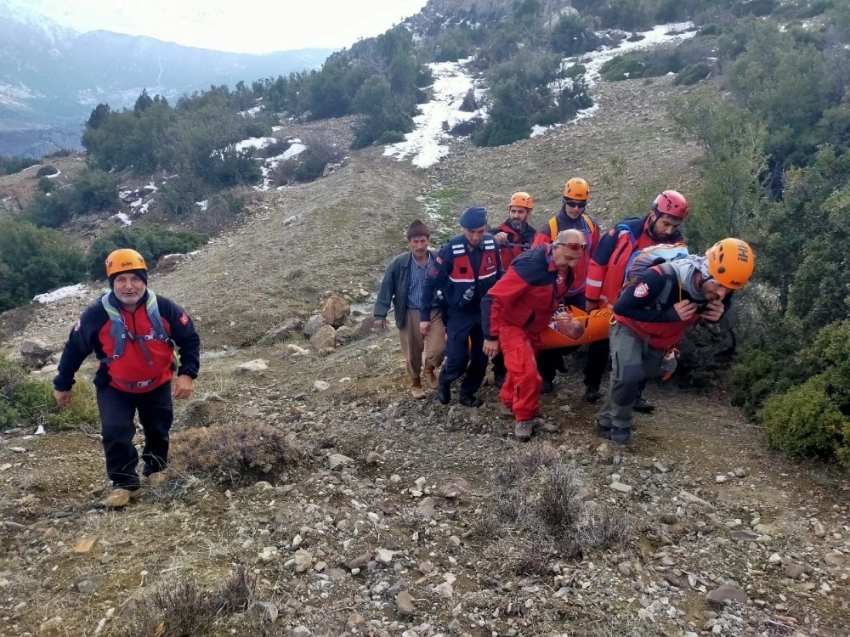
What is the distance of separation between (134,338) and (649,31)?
3744 cm

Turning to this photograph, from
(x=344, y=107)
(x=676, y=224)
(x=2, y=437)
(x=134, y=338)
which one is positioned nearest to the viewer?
(x=134, y=338)

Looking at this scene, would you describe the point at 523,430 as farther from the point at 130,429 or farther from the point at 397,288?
the point at 130,429

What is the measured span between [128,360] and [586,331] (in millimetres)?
3550

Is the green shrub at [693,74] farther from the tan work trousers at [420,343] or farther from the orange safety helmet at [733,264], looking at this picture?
the orange safety helmet at [733,264]

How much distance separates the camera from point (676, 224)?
488cm

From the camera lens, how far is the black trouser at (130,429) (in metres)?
4.38

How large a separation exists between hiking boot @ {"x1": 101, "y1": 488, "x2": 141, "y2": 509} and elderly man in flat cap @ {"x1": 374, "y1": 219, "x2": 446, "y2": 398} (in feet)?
9.08

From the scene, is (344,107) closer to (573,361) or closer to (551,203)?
(551,203)

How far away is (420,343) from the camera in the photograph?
6.37 m

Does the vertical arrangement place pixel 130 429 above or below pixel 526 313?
below

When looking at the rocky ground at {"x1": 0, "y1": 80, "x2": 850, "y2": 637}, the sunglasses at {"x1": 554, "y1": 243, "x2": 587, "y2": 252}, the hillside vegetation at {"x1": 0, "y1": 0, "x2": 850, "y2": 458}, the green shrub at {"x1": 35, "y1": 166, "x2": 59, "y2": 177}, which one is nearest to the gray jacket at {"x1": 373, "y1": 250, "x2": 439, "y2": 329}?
the rocky ground at {"x1": 0, "y1": 80, "x2": 850, "y2": 637}

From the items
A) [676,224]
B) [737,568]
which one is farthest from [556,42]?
[737,568]

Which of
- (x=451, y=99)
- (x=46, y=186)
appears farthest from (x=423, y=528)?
(x=46, y=186)

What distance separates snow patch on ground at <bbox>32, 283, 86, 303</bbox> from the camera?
1567cm
